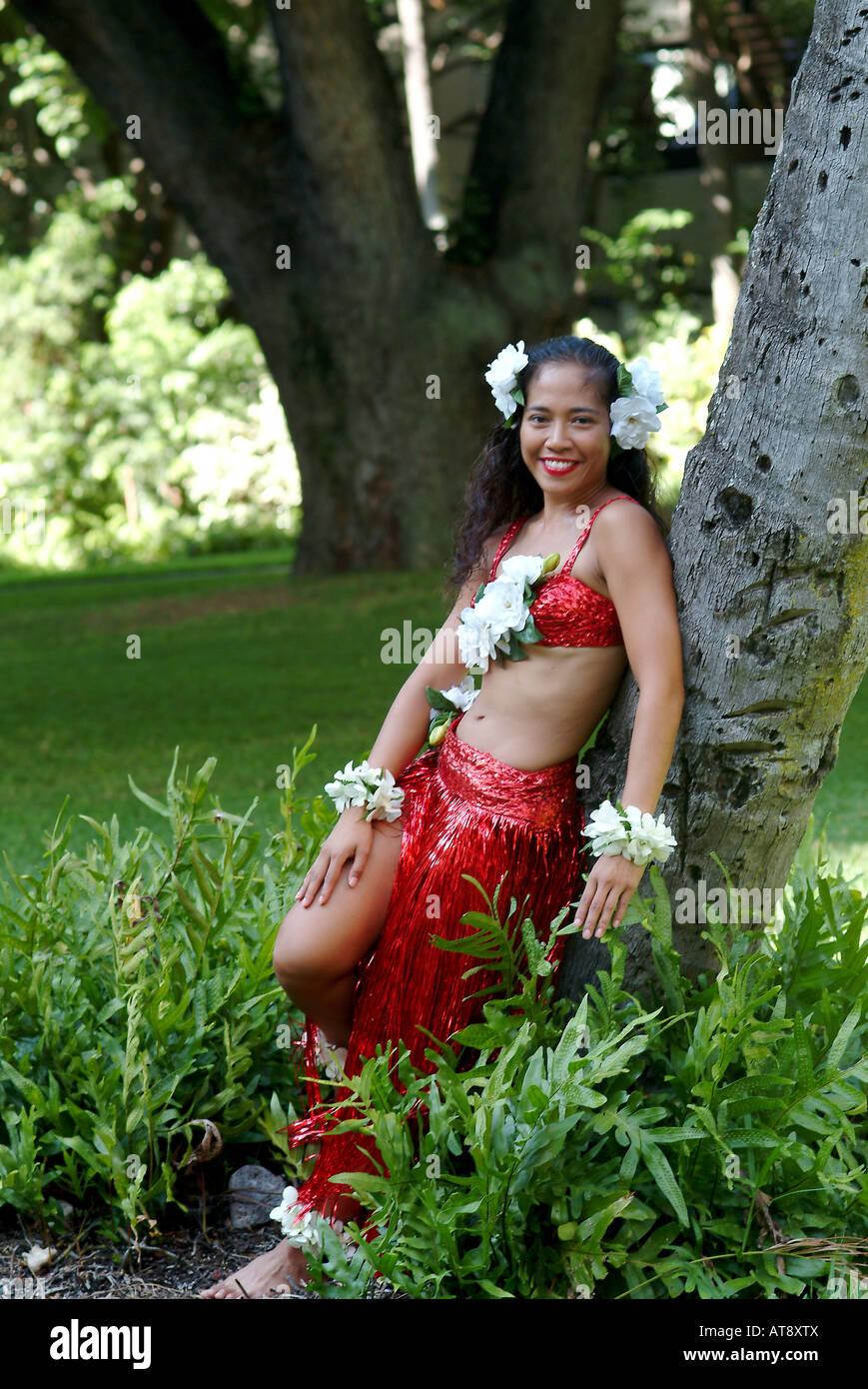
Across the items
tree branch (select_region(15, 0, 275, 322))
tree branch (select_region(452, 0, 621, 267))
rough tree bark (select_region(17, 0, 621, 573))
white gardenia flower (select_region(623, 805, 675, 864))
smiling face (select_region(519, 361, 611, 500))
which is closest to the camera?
white gardenia flower (select_region(623, 805, 675, 864))

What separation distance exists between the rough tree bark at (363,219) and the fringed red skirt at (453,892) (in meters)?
7.33

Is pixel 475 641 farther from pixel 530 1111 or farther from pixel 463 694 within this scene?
pixel 530 1111

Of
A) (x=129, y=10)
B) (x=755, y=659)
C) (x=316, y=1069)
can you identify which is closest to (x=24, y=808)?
(x=316, y=1069)

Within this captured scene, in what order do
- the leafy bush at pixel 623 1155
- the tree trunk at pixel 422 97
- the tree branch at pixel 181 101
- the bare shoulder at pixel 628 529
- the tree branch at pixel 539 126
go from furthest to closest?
1. the tree trunk at pixel 422 97
2. the tree branch at pixel 539 126
3. the tree branch at pixel 181 101
4. the bare shoulder at pixel 628 529
5. the leafy bush at pixel 623 1155

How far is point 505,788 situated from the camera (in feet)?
9.05

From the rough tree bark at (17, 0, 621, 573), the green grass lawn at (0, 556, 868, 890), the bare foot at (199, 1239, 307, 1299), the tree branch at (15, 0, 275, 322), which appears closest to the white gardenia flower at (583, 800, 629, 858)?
the bare foot at (199, 1239, 307, 1299)

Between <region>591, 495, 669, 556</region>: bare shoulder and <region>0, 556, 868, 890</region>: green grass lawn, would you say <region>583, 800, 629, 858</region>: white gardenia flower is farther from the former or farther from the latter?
<region>0, 556, 868, 890</region>: green grass lawn

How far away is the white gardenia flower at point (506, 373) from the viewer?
112 inches

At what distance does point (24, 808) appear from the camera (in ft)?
19.9

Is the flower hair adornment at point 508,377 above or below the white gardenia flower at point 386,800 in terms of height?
above

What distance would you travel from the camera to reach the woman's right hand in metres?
2.82

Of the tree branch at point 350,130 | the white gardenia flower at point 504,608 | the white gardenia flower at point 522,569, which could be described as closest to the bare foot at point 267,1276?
the white gardenia flower at point 504,608

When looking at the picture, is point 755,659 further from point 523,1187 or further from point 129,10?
point 129,10

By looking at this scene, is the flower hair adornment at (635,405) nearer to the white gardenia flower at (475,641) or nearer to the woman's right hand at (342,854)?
the white gardenia flower at (475,641)
